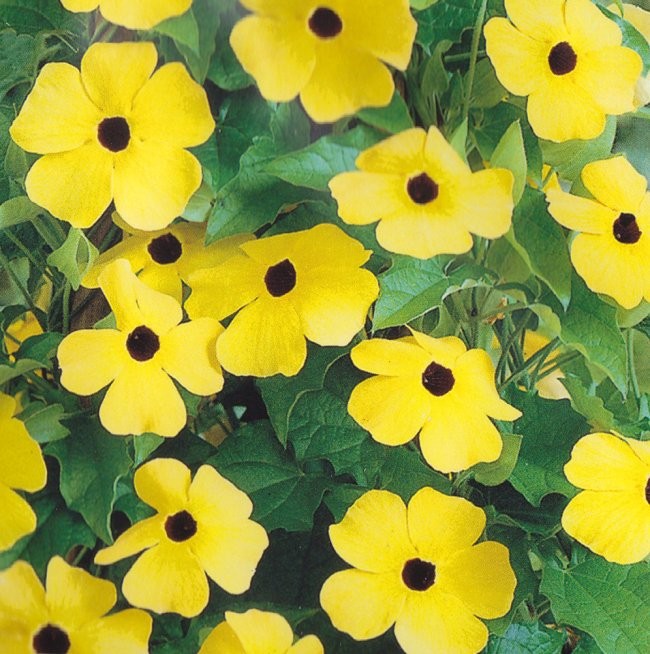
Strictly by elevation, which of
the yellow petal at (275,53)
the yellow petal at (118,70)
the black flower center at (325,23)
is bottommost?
the yellow petal at (118,70)

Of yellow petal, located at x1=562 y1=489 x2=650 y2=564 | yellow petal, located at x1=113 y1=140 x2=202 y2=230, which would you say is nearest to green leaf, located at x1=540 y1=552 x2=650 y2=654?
yellow petal, located at x1=562 y1=489 x2=650 y2=564

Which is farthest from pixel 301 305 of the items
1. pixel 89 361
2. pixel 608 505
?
pixel 608 505

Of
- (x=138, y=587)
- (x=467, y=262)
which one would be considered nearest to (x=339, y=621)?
(x=138, y=587)

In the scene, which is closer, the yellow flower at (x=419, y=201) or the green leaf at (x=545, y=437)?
the yellow flower at (x=419, y=201)

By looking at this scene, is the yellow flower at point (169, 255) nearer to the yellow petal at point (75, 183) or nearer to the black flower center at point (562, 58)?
the yellow petal at point (75, 183)

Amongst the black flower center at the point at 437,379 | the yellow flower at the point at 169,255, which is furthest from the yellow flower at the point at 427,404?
the yellow flower at the point at 169,255

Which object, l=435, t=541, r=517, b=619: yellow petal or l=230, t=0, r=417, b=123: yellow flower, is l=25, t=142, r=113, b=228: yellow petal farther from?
l=435, t=541, r=517, b=619: yellow petal

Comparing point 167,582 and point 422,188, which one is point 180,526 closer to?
point 167,582
